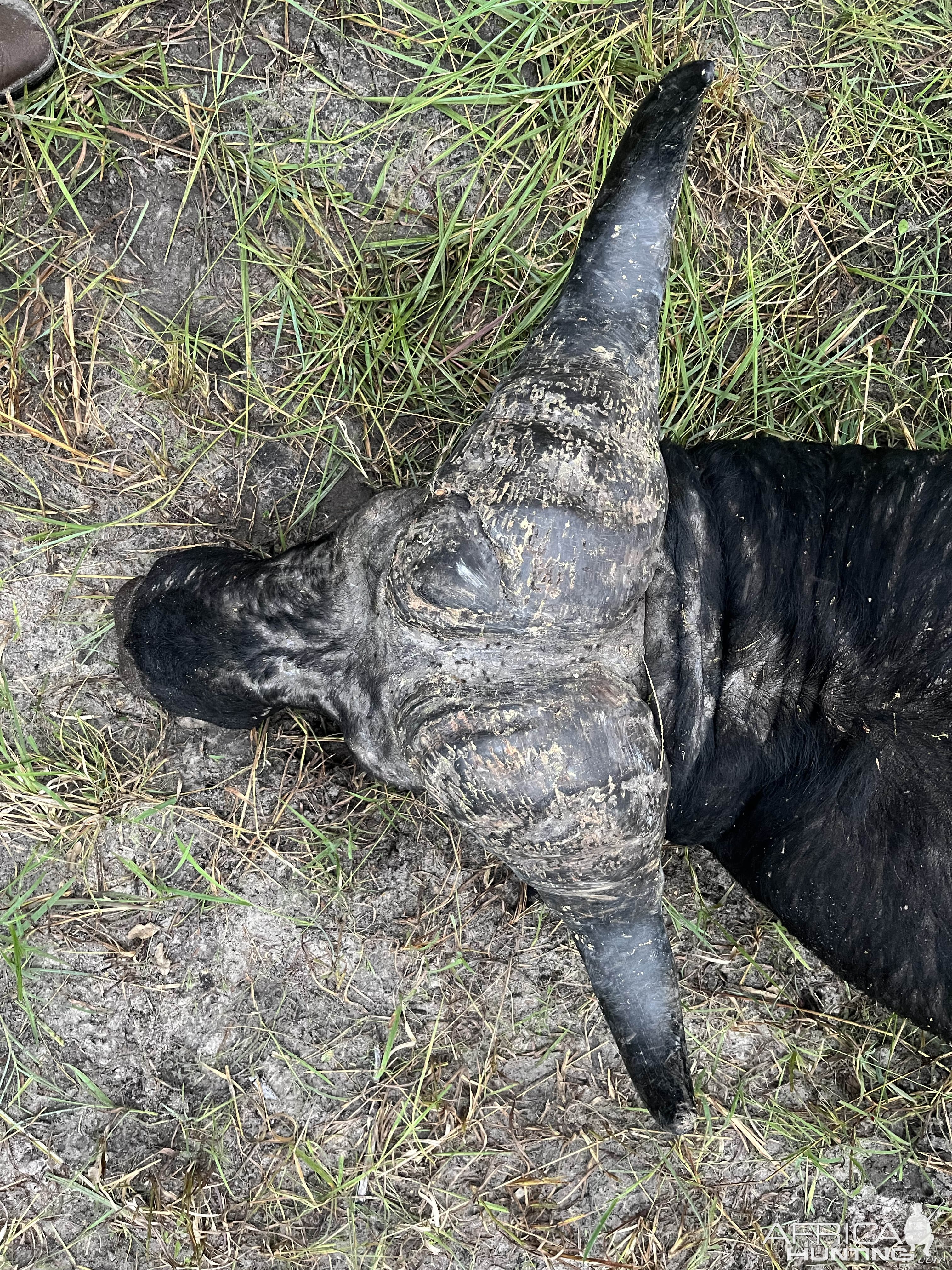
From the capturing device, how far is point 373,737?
2.79 m

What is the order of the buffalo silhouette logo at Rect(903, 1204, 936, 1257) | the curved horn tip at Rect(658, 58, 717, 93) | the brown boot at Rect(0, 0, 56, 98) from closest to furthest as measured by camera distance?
the curved horn tip at Rect(658, 58, 717, 93) < the brown boot at Rect(0, 0, 56, 98) < the buffalo silhouette logo at Rect(903, 1204, 936, 1257)

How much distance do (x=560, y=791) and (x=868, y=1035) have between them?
9.07 ft

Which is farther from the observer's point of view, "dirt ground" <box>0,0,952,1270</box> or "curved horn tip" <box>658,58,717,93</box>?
"dirt ground" <box>0,0,952,1270</box>

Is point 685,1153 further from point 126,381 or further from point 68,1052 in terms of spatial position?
point 126,381

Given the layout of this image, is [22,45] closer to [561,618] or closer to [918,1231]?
[561,618]

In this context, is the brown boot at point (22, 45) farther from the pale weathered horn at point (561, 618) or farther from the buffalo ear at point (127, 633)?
the pale weathered horn at point (561, 618)

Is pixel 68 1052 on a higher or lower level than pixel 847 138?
lower

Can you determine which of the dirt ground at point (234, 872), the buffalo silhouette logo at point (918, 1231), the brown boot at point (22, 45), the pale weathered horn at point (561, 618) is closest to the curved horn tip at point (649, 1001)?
the pale weathered horn at point (561, 618)

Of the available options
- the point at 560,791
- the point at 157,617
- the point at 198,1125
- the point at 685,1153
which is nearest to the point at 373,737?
the point at 560,791

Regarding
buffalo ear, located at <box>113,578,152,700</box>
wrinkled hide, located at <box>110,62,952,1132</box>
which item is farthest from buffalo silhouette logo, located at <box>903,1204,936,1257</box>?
buffalo ear, located at <box>113,578,152,700</box>

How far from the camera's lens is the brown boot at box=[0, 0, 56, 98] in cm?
340

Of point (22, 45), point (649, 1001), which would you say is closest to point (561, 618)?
point (649, 1001)

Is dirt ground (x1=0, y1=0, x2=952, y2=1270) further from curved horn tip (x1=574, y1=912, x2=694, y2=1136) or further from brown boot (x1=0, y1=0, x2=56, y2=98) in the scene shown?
curved horn tip (x1=574, y1=912, x2=694, y2=1136)

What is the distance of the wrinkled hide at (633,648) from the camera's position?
238 centimetres
